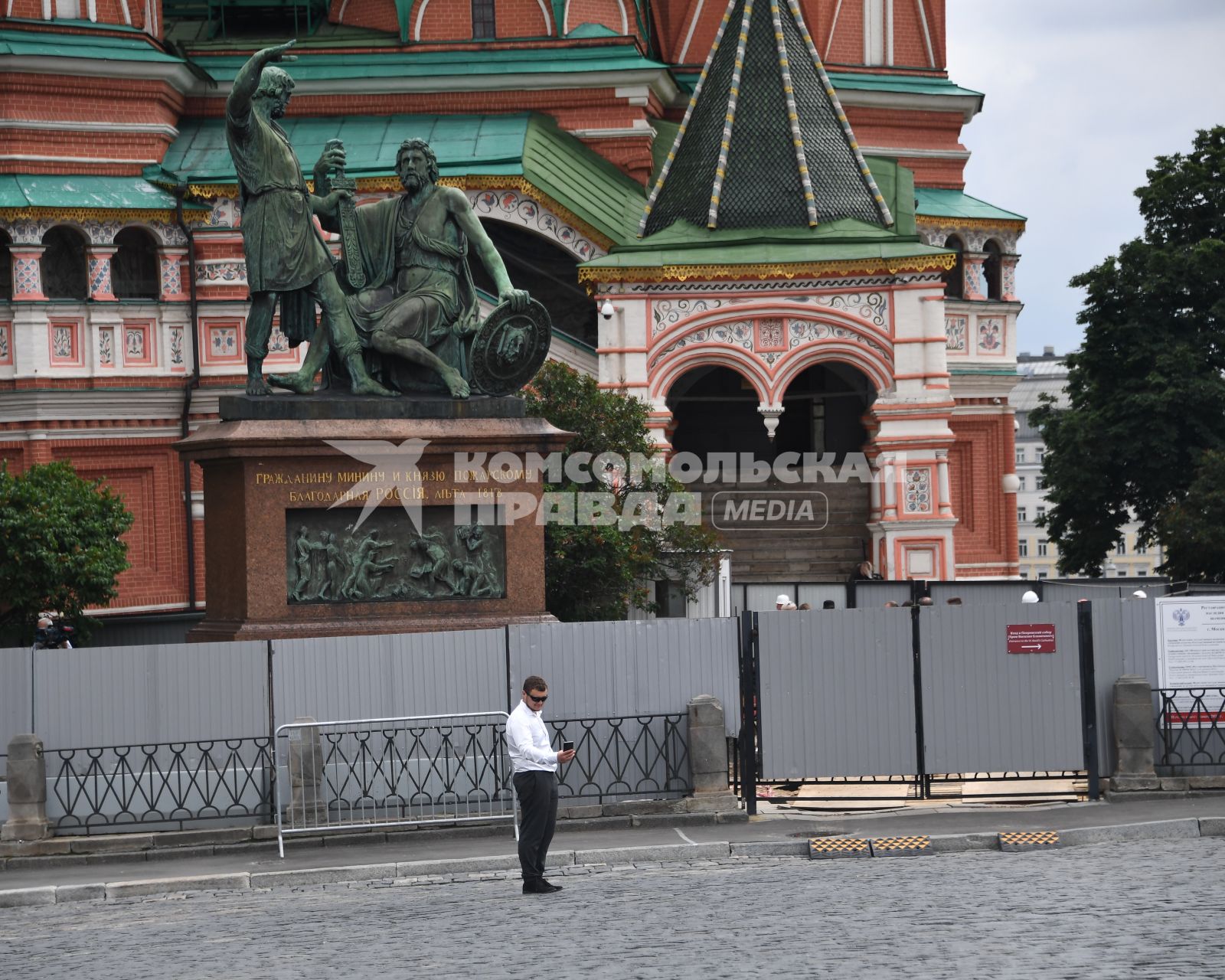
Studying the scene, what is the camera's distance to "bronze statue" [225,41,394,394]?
19.2 m

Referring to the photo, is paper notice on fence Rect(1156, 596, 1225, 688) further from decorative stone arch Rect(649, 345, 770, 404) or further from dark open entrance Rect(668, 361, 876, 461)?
dark open entrance Rect(668, 361, 876, 461)

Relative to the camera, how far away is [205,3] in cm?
4053

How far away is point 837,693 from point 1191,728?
2997 mm

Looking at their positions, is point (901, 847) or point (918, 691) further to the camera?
point (918, 691)

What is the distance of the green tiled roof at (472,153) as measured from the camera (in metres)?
36.1

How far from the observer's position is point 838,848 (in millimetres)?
15594

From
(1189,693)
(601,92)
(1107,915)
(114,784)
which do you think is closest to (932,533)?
(601,92)

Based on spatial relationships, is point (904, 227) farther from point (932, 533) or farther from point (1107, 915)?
point (1107, 915)

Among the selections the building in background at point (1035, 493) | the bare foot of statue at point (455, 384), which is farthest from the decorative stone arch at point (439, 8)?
the building in background at point (1035, 493)

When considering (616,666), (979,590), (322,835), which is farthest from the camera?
(979,590)

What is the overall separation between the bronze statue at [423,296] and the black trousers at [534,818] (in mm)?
5762

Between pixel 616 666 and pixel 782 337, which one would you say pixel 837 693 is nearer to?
pixel 616 666

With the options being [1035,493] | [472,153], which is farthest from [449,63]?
[1035,493]

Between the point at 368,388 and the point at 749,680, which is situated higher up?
the point at 368,388
